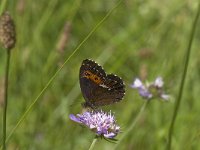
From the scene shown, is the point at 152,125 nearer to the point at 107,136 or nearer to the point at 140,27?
the point at 140,27

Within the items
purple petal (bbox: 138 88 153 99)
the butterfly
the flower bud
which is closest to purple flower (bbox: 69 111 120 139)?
the butterfly

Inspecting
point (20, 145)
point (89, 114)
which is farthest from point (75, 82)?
point (89, 114)

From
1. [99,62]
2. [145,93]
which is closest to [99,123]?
[145,93]

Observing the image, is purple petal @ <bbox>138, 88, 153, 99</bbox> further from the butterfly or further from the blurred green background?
Answer: the butterfly

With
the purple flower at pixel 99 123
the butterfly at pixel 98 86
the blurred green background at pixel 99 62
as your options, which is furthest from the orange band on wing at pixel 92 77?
the blurred green background at pixel 99 62

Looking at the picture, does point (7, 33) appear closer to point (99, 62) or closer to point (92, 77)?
point (92, 77)

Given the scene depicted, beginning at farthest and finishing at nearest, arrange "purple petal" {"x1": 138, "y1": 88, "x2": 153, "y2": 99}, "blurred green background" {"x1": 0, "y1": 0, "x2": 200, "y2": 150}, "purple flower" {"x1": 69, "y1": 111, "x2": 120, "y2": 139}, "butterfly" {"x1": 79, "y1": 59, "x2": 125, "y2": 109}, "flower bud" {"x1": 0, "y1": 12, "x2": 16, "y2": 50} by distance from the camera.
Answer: "blurred green background" {"x1": 0, "y1": 0, "x2": 200, "y2": 150}, "purple petal" {"x1": 138, "y1": 88, "x2": 153, "y2": 99}, "butterfly" {"x1": 79, "y1": 59, "x2": 125, "y2": 109}, "purple flower" {"x1": 69, "y1": 111, "x2": 120, "y2": 139}, "flower bud" {"x1": 0, "y1": 12, "x2": 16, "y2": 50}
